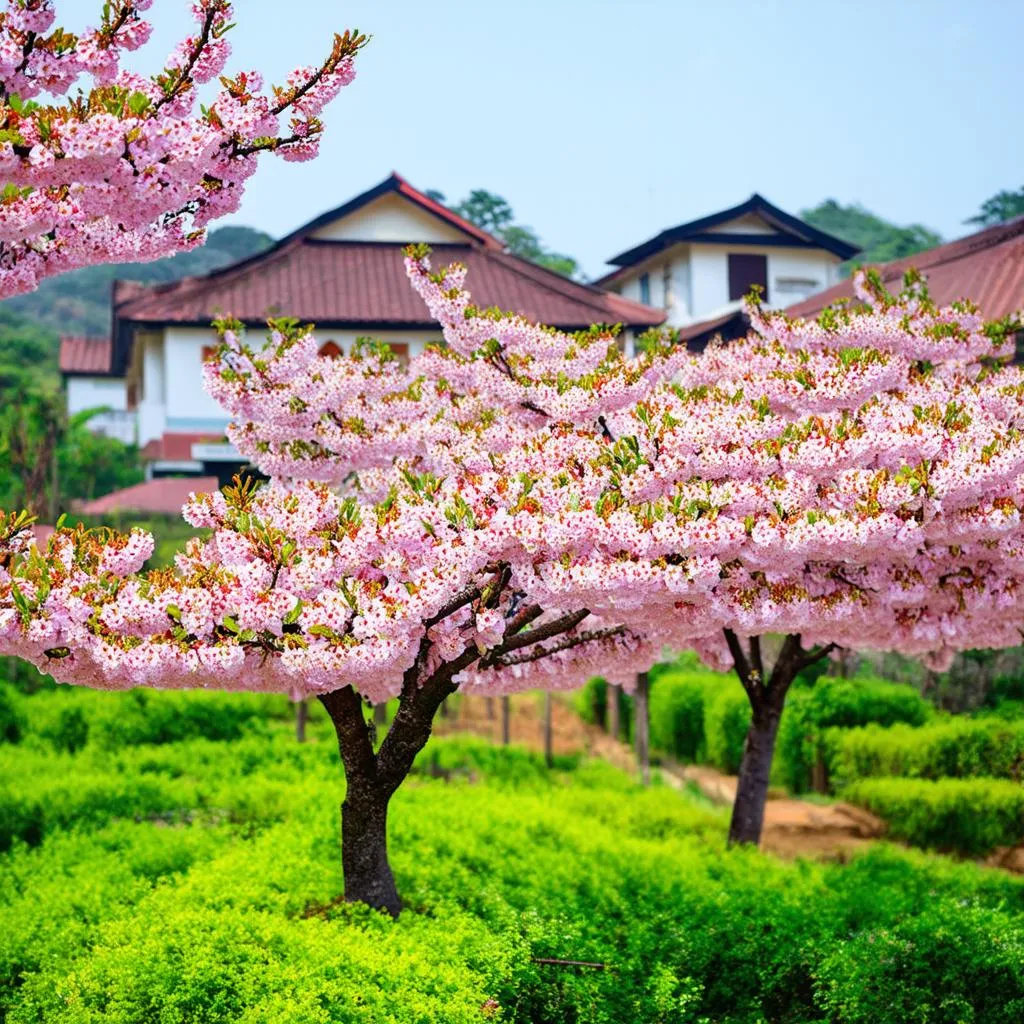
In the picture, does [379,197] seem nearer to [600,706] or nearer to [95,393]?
[600,706]

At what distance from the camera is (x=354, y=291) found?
32.3 m

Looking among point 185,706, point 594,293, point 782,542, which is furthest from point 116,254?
point 594,293

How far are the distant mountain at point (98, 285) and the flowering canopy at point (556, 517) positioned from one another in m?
A: 76.8

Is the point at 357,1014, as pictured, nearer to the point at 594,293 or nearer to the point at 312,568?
the point at 312,568

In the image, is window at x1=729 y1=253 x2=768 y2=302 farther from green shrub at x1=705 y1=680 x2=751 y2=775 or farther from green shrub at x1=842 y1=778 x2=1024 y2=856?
green shrub at x1=842 y1=778 x2=1024 y2=856

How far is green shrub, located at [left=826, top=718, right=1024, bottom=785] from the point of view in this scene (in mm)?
17562

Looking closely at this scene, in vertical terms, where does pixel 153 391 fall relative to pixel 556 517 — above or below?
above

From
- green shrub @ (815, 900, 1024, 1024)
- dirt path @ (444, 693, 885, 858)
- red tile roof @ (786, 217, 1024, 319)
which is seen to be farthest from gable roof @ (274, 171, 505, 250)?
green shrub @ (815, 900, 1024, 1024)

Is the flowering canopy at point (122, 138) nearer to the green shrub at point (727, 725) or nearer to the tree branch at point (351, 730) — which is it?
the tree branch at point (351, 730)

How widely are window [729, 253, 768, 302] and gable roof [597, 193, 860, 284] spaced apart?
454mm

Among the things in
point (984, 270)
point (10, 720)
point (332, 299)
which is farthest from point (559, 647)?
point (332, 299)

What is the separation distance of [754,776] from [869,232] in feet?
214

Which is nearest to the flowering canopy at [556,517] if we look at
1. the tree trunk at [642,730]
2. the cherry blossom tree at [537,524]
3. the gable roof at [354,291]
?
the cherry blossom tree at [537,524]

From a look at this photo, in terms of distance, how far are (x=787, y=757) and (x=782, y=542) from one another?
43.9 ft
